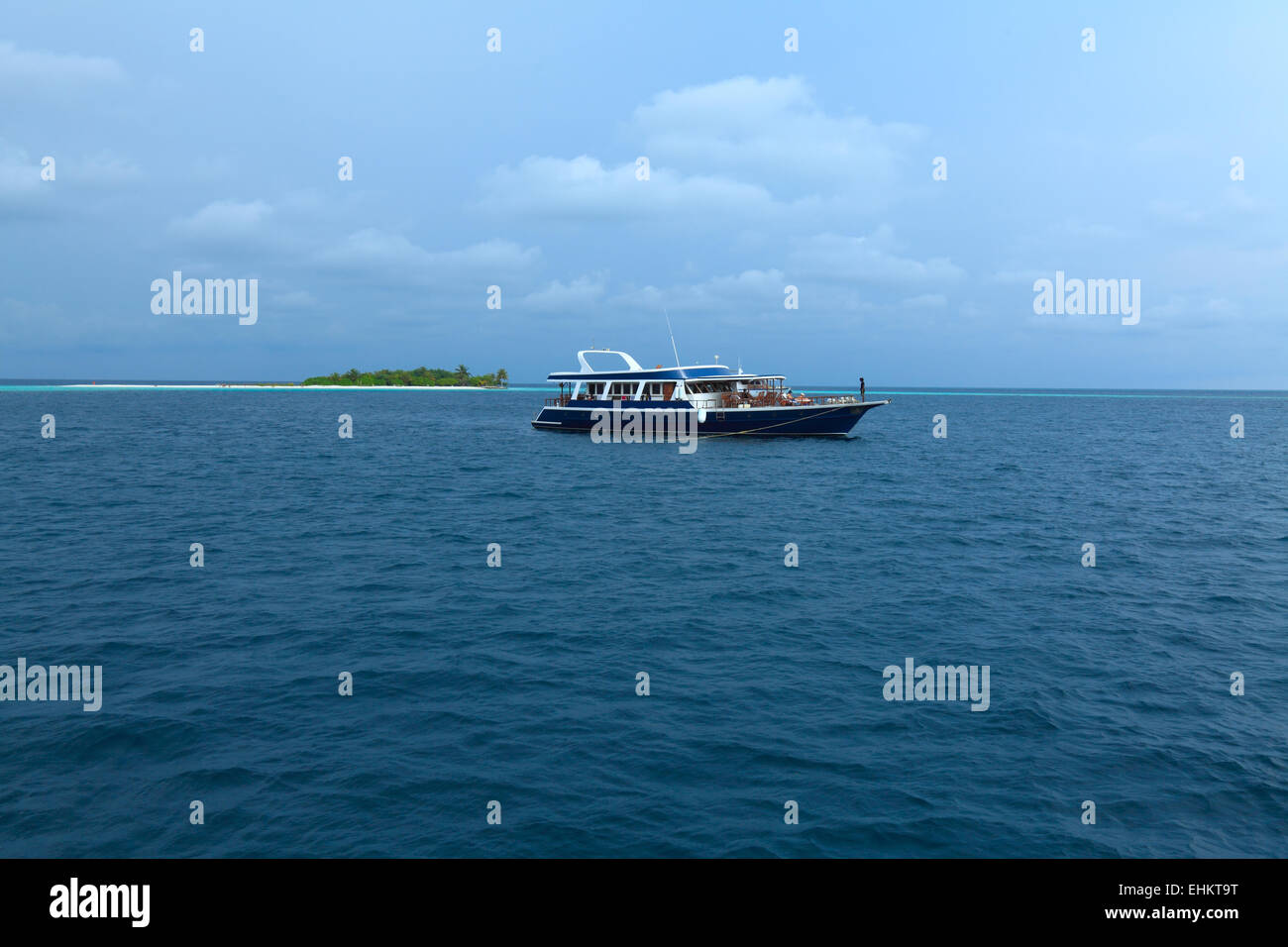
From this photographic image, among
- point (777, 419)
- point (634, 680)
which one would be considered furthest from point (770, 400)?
point (634, 680)

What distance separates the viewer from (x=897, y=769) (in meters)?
11.1

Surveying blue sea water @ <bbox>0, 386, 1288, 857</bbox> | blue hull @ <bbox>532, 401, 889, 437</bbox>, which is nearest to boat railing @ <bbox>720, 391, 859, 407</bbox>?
blue hull @ <bbox>532, 401, 889, 437</bbox>

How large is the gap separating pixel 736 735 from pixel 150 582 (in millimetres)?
18582

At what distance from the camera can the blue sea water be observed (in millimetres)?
9727

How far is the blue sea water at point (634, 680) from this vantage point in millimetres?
9727

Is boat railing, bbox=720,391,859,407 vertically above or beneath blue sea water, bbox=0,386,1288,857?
above

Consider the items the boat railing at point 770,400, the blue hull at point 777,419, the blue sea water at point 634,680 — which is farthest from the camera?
the boat railing at point 770,400

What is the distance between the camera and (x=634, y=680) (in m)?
14.5

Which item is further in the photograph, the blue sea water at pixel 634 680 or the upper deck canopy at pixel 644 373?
the upper deck canopy at pixel 644 373

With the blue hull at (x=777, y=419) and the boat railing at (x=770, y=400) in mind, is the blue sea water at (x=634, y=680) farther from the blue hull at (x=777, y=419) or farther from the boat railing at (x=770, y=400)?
the boat railing at (x=770, y=400)

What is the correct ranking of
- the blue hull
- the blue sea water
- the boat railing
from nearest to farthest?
the blue sea water < the blue hull < the boat railing

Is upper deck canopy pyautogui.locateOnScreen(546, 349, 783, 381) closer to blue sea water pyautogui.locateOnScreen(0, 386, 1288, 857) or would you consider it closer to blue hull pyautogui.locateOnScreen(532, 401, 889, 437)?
blue hull pyautogui.locateOnScreen(532, 401, 889, 437)

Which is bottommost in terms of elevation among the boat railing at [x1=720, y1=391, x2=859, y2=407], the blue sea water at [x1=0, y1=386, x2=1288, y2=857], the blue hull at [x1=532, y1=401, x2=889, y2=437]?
the blue sea water at [x1=0, y1=386, x2=1288, y2=857]

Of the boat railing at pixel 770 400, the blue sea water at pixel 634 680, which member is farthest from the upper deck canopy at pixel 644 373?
the blue sea water at pixel 634 680
